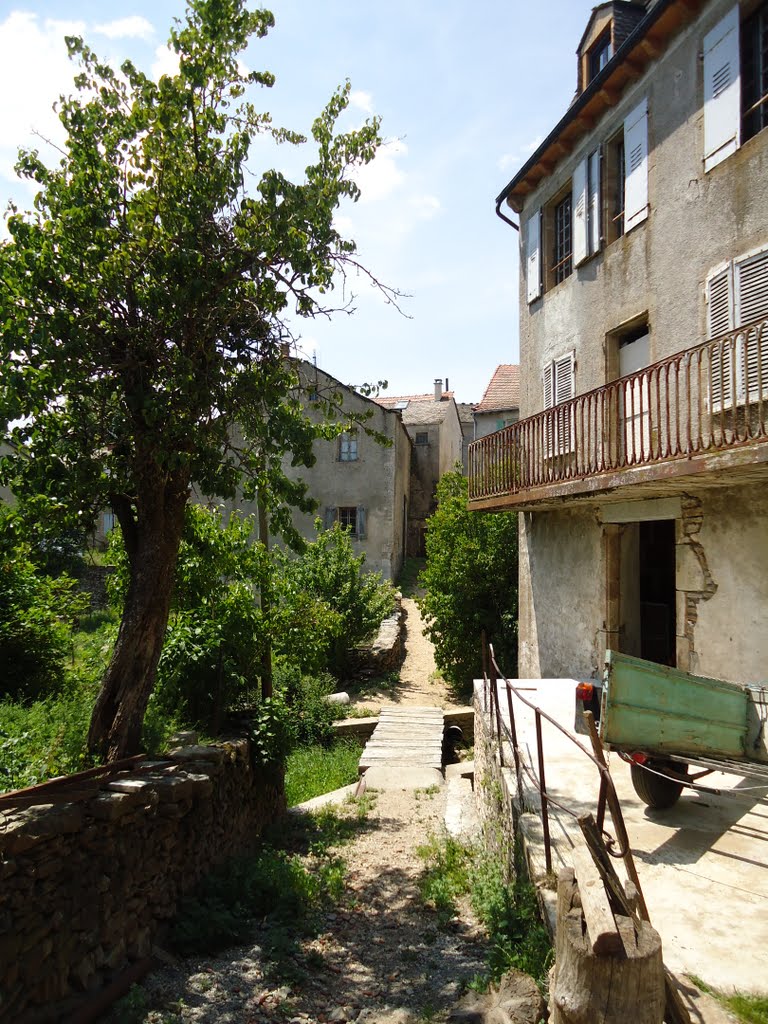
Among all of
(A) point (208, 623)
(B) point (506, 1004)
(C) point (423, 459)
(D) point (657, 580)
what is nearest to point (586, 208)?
(D) point (657, 580)

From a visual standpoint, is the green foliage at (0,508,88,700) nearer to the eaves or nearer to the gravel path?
the gravel path

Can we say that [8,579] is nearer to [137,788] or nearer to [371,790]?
[137,788]

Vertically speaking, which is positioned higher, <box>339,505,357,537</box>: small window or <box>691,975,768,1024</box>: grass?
<box>339,505,357,537</box>: small window

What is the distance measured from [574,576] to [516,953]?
24.0 feet

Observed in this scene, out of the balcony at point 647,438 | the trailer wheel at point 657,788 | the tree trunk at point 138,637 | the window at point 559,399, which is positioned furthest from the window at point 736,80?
the tree trunk at point 138,637

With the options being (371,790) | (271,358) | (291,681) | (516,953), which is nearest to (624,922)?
(516,953)

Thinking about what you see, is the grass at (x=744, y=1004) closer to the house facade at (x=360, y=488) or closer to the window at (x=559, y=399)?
the window at (x=559, y=399)

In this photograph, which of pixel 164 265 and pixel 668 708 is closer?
pixel 668 708

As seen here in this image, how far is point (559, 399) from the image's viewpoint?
1142cm

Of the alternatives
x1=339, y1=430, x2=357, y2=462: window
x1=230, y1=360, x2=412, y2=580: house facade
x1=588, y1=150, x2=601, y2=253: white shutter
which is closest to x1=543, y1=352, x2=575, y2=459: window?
x1=588, y1=150, x2=601, y2=253: white shutter

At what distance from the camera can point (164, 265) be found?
19.1 feet

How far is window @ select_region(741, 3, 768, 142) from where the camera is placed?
7.36 meters

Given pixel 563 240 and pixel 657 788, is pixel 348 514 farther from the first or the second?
pixel 657 788

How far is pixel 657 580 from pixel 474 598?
4.03 meters
